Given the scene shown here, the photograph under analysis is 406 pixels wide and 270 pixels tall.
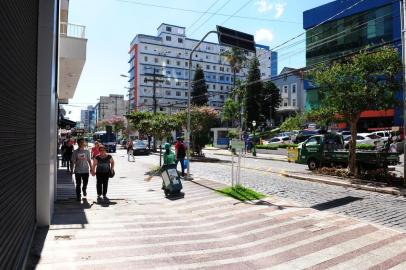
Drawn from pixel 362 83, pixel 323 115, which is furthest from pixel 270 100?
pixel 362 83

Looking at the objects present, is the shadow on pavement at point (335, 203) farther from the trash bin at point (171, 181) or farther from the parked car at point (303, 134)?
the parked car at point (303, 134)

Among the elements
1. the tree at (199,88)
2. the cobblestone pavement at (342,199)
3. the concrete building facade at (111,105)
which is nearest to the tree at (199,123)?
the cobblestone pavement at (342,199)

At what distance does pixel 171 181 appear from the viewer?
13484mm

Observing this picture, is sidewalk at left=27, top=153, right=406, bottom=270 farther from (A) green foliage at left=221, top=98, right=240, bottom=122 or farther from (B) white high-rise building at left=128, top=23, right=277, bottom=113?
(B) white high-rise building at left=128, top=23, right=277, bottom=113

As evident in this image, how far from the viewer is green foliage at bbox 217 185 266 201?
12.7m

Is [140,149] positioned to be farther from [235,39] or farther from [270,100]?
[270,100]

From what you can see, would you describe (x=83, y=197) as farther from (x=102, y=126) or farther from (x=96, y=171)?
(x=102, y=126)

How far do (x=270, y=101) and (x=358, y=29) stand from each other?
29.1m

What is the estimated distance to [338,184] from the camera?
1573 cm

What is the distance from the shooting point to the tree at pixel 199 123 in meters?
32.5

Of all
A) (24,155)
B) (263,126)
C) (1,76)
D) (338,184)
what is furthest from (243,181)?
(263,126)

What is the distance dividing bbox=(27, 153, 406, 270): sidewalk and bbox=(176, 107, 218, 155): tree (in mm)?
20531

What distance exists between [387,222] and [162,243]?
547cm

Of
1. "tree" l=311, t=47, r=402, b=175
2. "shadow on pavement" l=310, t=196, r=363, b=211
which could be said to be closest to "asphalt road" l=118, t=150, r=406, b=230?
"shadow on pavement" l=310, t=196, r=363, b=211
